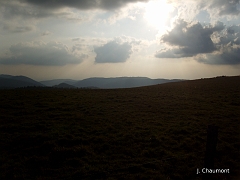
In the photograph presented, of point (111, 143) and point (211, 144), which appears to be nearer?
point (211, 144)

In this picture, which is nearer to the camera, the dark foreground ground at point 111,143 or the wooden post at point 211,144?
the wooden post at point 211,144

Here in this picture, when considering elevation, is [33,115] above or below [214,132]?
below

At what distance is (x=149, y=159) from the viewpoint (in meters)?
12.8

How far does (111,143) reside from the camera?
598 inches

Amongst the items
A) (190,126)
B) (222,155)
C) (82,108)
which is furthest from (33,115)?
(222,155)

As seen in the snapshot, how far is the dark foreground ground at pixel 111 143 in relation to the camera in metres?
11.3

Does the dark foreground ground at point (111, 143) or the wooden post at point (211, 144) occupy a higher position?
the wooden post at point (211, 144)

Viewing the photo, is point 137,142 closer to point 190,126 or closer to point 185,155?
point 185,155

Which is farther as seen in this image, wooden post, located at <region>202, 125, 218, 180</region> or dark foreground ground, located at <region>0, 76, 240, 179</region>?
dark foreground ground, located at <region>0, 76, 240, 179</region>

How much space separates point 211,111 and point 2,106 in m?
27.7

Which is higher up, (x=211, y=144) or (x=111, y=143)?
(x=211, y=144)

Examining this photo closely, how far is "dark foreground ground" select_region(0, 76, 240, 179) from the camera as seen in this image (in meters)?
11.3

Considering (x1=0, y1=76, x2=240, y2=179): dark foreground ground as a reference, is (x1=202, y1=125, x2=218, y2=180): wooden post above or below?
above

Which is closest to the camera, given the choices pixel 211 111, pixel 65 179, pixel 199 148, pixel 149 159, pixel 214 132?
pixel 214 132
